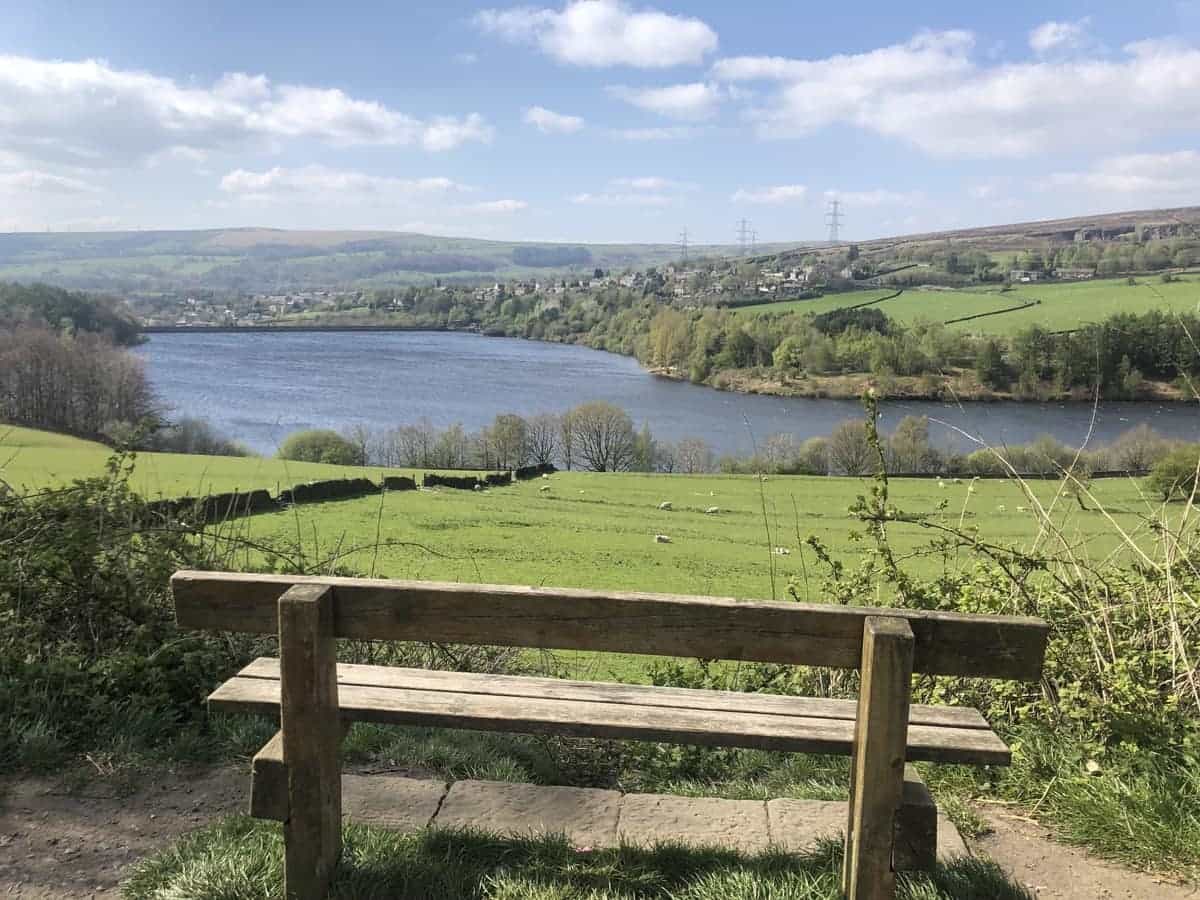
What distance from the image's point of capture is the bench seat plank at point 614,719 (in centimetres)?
244

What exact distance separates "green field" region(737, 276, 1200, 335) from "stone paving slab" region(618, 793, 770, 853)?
50.8m

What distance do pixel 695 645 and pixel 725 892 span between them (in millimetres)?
837

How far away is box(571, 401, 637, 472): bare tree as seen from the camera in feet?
179

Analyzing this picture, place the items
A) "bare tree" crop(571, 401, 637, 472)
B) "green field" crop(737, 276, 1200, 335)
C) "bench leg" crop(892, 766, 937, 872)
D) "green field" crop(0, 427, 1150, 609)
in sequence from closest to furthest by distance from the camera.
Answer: "bench leg" crop(892, 766, 937, 872) → "green field" crop(0, 427, 1150, 609) → "bare tree" crop(571, 401, 637, 472) → "green field" crop(737, 276, 1200, 335)

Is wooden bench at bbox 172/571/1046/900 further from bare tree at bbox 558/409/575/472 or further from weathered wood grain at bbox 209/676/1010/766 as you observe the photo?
bare tree at bbox 558/409/575/472

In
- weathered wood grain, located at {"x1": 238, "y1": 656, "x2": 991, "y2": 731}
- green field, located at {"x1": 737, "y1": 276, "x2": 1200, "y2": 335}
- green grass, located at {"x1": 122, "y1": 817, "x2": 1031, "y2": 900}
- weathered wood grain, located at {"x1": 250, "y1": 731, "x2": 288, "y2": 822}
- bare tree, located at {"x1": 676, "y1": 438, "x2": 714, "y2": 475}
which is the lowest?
bare tree, located at {"x1": 676, "y1": 438, "x2": 714, "y2": 475}

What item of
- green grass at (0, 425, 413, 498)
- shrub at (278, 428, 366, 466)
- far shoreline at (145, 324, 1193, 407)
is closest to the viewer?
green grass at (0, 425, 413, 498)

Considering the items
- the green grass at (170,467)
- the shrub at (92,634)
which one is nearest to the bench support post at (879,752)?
the shrub at (92,634)

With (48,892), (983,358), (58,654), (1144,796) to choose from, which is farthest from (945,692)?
(983,358)

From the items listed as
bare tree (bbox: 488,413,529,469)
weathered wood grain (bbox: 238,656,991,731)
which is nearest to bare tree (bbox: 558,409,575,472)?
bare tree (bbox: 488,413,529,469)

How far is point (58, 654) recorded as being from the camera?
13.7ft

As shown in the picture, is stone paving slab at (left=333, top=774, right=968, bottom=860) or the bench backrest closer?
the bench backrest

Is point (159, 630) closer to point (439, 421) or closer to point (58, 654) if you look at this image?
point (58, 654)

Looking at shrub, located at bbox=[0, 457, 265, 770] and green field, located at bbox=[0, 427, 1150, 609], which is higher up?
shrub, located at bbox=[0, 457, 265, 770]
